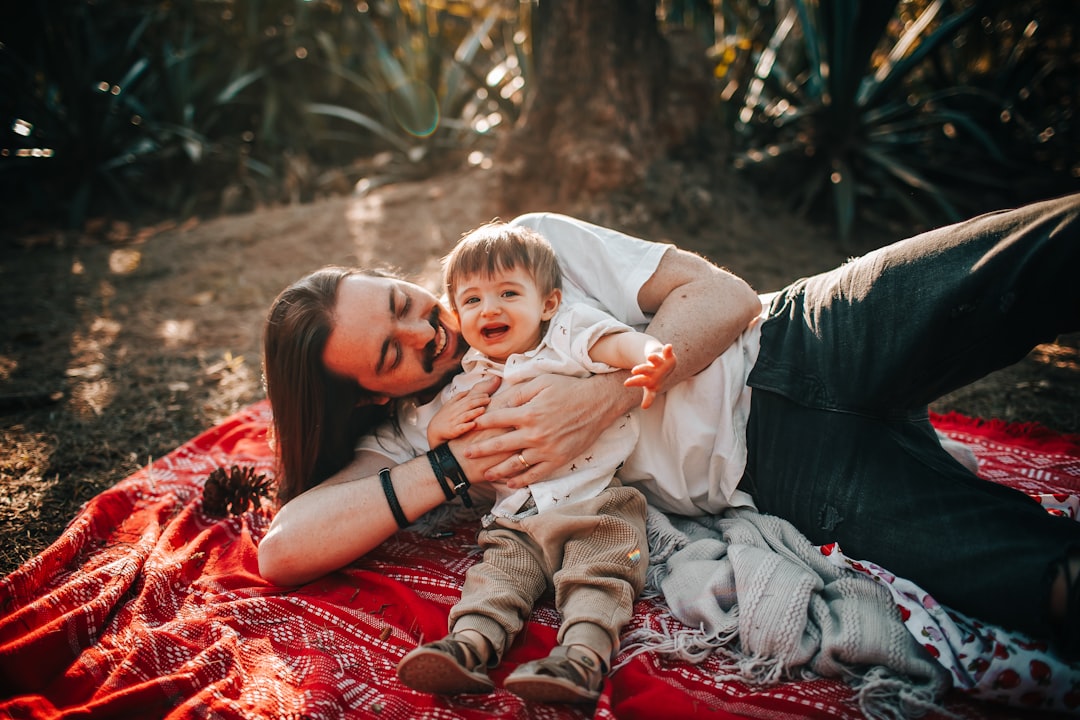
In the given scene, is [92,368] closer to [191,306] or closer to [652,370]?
[191,306]

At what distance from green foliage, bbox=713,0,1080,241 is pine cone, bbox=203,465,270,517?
15.0 ft

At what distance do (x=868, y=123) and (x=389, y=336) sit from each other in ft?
16.1

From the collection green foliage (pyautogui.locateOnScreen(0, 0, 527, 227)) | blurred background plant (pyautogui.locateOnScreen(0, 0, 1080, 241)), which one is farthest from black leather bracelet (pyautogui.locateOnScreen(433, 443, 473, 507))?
green foliage (pyautogui.locateOnScreen(0, 0, 527, 227))

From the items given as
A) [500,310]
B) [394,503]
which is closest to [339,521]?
[394,503]

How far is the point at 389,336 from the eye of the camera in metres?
1.94

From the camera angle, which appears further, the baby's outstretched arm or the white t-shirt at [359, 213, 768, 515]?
the white t-shirt at [359, 213, 768, 515]

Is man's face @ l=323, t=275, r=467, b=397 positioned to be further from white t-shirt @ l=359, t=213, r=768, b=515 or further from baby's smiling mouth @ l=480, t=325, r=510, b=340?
white t-shirt @ l=359, t=213, r=768, b=515

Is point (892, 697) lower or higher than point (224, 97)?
lower

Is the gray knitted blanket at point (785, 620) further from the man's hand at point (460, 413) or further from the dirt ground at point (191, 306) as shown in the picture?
the dirt ground at point (191, 306)

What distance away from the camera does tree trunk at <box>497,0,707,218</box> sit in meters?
4.59

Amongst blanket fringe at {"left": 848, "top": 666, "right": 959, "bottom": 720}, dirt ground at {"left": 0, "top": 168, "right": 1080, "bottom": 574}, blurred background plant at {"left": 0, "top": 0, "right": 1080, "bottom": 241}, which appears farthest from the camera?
blurred background plant at {"left": 0, "top": 0, "right": 1080, "bottom": 241}

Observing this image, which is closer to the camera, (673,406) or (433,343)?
(673,406)

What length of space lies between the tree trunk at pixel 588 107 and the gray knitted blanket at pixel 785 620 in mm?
3415

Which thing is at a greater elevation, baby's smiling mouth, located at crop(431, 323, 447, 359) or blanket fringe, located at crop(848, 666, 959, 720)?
baby's smiling mouth, located at crop(431, 323, 447, 359)
